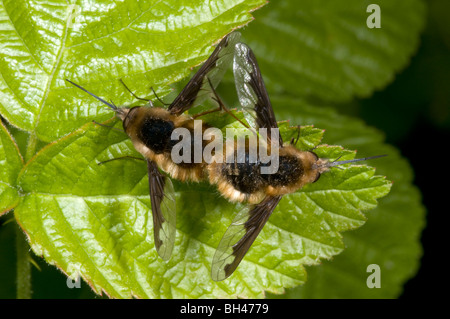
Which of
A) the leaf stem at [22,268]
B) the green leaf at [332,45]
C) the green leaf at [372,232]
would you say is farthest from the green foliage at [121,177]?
the green leaf at [332,45]

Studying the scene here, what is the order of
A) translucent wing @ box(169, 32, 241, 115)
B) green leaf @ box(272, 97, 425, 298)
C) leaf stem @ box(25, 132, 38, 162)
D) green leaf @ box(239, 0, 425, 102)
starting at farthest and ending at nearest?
green leaf @ box(239, 0, 425, 102) → green leaf @ box(272, 97, 425, 298) → translucent wing @ box(169, 32, 241, 115) → leaf stem @ box(25, 132, 38, 162)

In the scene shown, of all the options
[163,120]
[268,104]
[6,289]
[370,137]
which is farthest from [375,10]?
[6,289]

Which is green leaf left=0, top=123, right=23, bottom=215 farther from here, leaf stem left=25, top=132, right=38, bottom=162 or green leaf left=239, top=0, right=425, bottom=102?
green leaf left=239, top=0, right=425, bottom=102

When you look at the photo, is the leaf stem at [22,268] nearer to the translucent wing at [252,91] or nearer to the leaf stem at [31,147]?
the leaf stem at [31,147]

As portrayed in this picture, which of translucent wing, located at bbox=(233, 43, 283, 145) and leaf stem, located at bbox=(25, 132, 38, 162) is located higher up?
translucent wing, located at bbox=(233, 43, 283, 145)

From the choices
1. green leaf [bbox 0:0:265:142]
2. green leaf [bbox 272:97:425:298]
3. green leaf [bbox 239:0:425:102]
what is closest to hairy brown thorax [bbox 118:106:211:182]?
green leaf [bbox 0:0:265:142]

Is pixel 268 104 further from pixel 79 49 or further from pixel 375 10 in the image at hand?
pixel 375 10
